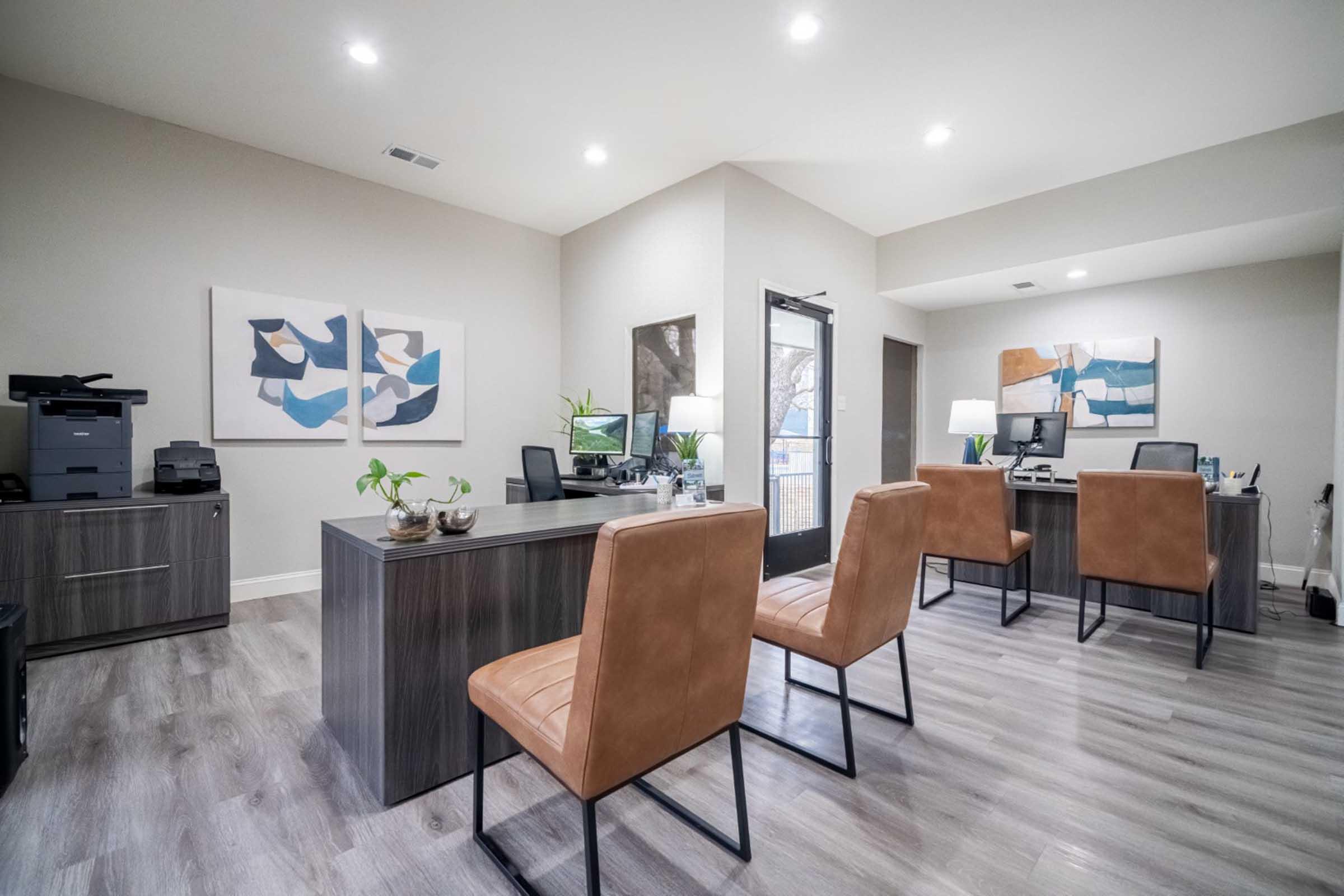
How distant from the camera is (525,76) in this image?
10.1 feet

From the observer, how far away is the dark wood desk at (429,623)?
5.56ft

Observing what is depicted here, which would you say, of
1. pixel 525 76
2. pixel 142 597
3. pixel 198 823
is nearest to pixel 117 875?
pixel 198 823

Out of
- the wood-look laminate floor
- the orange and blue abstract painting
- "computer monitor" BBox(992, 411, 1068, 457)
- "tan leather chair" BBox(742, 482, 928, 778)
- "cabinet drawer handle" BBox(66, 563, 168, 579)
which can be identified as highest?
the orange and blue abstract painting

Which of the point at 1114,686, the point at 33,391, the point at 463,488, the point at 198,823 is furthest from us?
the point at 33,391

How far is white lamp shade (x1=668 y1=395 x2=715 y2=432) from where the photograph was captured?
151 inches

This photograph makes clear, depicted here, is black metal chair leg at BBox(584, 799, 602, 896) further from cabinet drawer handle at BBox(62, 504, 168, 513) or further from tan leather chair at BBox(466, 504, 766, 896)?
cabinet drawer handle at BBox(62, 504, 168, 513)

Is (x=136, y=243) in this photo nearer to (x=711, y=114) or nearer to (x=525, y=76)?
(x=525, y=76)

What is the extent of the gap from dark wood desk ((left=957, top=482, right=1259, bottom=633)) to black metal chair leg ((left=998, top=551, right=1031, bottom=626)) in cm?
14

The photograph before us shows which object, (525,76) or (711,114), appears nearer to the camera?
(525,76)

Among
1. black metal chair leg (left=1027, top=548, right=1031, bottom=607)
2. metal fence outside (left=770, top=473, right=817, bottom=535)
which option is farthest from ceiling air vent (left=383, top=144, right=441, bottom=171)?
black metal chair leg (left=1027, top=548, right=1031, bottom=607)

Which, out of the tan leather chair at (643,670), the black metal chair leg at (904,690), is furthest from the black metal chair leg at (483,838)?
the black metal chair leg at (904,690)

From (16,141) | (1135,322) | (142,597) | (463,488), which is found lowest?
(142,597)

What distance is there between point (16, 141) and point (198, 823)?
380 centimetres

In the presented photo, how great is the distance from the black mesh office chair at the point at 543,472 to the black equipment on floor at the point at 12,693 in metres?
2.46
